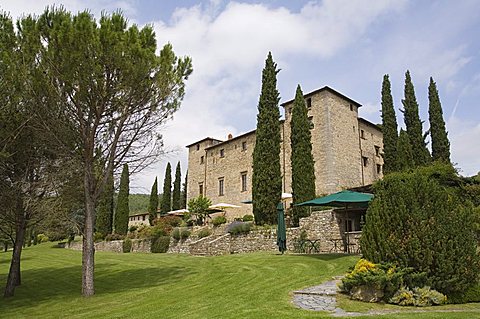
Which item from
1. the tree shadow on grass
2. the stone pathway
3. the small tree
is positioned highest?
the small tree

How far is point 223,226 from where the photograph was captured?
24094mm

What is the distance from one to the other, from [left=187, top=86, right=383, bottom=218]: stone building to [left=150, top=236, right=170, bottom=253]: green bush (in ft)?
32.4

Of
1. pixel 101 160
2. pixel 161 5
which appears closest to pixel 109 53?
pixel 161 5

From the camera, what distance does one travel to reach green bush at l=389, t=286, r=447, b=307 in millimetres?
6965

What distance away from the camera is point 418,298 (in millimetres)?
7000

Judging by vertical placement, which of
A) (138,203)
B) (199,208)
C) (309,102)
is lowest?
(199,208)

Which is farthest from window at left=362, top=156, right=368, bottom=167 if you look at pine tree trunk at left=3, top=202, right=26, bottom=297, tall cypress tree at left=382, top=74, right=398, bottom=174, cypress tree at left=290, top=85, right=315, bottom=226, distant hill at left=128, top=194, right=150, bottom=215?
distant hill at left=128, top=194, right=150, bottom=215

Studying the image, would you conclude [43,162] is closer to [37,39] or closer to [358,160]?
[37,39]

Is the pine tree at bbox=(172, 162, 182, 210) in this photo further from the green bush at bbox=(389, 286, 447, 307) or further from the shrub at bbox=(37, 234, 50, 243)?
the green bush at bbox=(389, 286, 447, 307)

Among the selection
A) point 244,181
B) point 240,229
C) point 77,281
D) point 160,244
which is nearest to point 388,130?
point 244,181

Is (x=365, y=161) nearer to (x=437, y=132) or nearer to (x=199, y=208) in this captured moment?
(x=437, y=132)

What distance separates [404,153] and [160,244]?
55.0 feet

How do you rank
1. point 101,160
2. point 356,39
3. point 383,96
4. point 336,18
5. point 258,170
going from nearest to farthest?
point 336,18, point 356,39, point 101,160, point 258,170, point 383,96

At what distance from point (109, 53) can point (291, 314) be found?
855 cm
